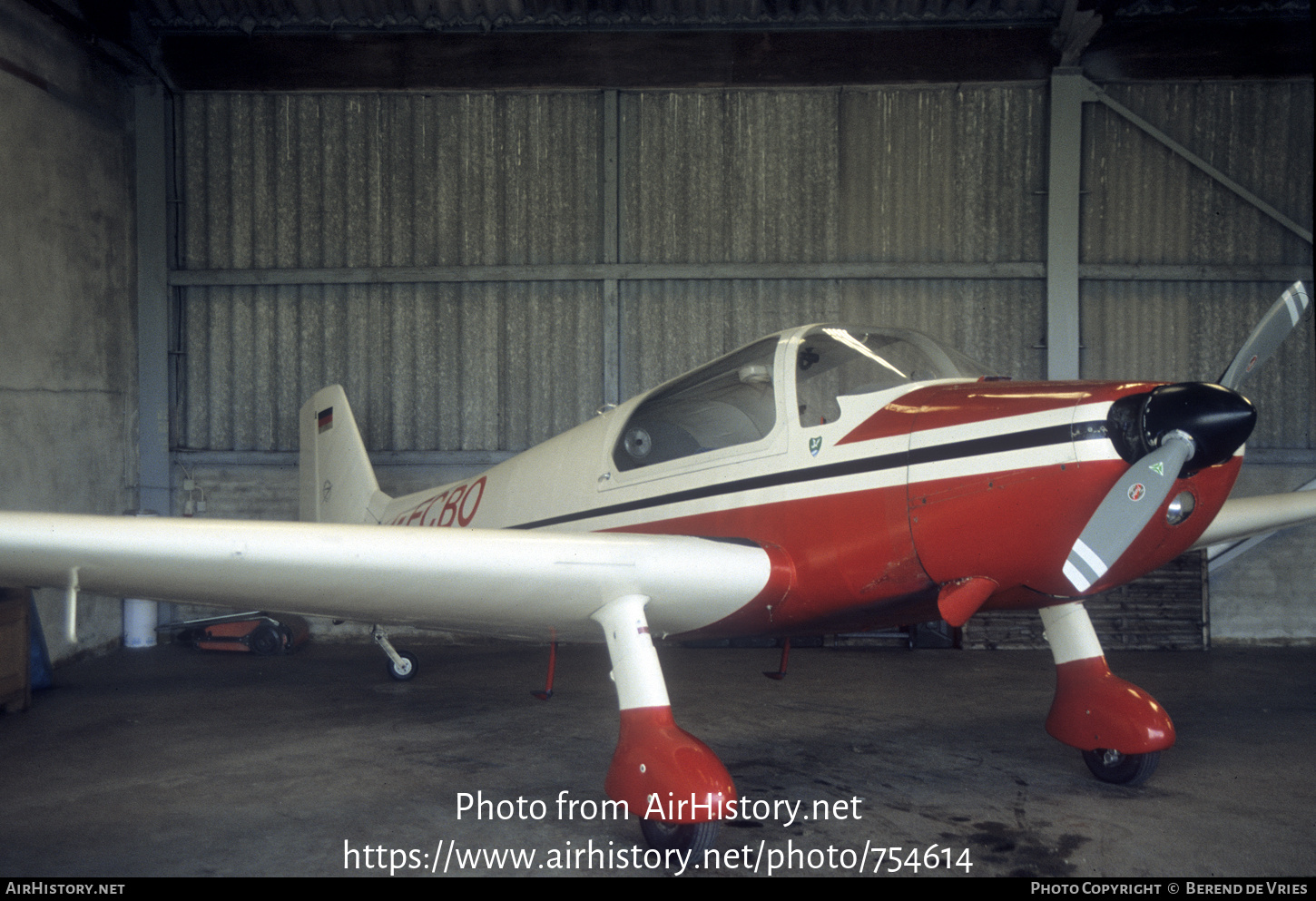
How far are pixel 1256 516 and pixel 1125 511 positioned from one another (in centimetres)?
231

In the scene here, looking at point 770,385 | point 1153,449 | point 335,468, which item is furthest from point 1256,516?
A: point 335,468

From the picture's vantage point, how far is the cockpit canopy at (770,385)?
359 centimetres

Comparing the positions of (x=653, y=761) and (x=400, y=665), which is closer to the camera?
(x=653, y=761)

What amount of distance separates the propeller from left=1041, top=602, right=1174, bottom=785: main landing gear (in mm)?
1078

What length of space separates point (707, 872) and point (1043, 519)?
65.4 inches

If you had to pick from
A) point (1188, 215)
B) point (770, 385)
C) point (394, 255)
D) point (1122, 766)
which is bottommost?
point (1122, 766)

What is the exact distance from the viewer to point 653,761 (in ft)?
10.0

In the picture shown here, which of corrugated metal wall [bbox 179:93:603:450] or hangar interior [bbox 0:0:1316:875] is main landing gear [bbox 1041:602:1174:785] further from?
corrugated metal wall [bbox 179:93:603:450]

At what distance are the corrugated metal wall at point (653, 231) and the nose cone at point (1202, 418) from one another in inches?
204

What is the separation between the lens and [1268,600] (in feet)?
24.7

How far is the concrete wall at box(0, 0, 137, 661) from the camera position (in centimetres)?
631

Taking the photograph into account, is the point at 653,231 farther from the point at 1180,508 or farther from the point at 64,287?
the point at 1180,508

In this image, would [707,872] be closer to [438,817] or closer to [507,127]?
[438,817]

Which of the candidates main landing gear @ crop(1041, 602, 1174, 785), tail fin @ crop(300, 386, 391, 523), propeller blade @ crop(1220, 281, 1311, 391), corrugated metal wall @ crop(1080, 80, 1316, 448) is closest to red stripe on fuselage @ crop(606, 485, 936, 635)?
main landing gear @ crop(1041, 602, 1174, 785)
